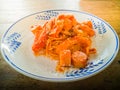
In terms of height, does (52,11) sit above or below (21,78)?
above

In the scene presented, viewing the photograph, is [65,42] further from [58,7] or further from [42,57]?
[58,7]

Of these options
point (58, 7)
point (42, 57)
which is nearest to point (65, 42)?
point (42, 57)

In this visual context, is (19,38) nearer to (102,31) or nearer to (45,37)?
(45,37)

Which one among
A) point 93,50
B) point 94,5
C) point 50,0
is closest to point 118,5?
point 94,5
